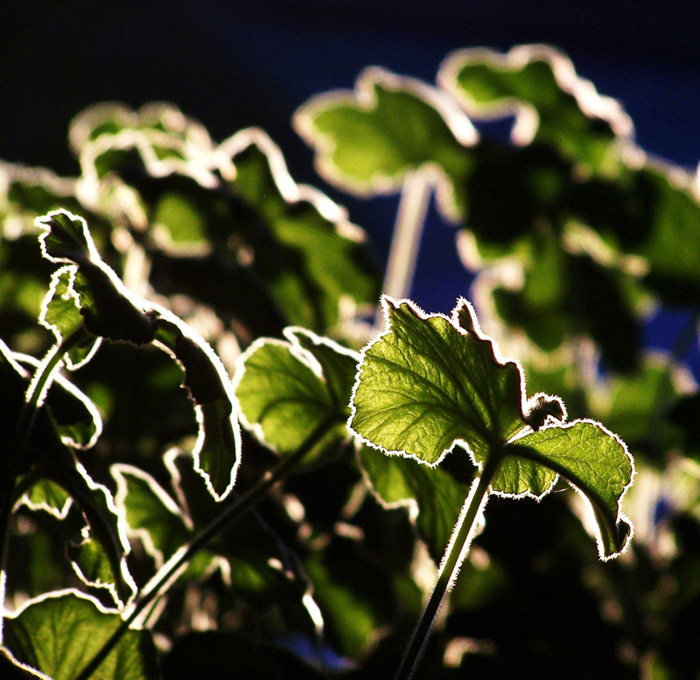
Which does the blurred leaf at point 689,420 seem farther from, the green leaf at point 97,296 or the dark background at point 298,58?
the dark background at point 298,58

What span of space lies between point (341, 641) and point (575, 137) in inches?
31.9

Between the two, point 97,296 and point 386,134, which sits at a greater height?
point 386,134

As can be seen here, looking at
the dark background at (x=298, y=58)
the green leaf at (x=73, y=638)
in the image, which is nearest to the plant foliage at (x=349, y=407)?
the green leaf at (x=73, y=638)

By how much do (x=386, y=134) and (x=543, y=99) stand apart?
0.23 metres

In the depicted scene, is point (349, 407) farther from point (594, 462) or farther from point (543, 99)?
point (543, 99)

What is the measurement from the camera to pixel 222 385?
1.18 ft

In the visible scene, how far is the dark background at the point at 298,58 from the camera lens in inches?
113

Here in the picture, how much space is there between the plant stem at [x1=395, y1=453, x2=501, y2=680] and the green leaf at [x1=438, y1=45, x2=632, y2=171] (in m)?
0.71

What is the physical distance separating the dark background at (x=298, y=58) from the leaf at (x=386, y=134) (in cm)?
165

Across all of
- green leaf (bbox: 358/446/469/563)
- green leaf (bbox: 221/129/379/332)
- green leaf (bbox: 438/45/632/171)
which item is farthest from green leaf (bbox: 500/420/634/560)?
green leaf (bbox: 438/45/632/171)

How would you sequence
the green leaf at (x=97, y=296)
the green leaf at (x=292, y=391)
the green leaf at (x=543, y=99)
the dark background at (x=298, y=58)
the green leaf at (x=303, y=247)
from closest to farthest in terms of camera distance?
the green leaf at (x=97, y=296), the green leaf at (x=292, y=391), the green leaf at (x=303, y=247), the green leaf at (x=543, y=99), the dark background at (x=298, y=58)

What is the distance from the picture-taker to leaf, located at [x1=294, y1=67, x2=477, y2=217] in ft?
3.45

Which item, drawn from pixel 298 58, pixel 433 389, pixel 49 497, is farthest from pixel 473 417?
pixel 298 58

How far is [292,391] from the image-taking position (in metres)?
0.52
